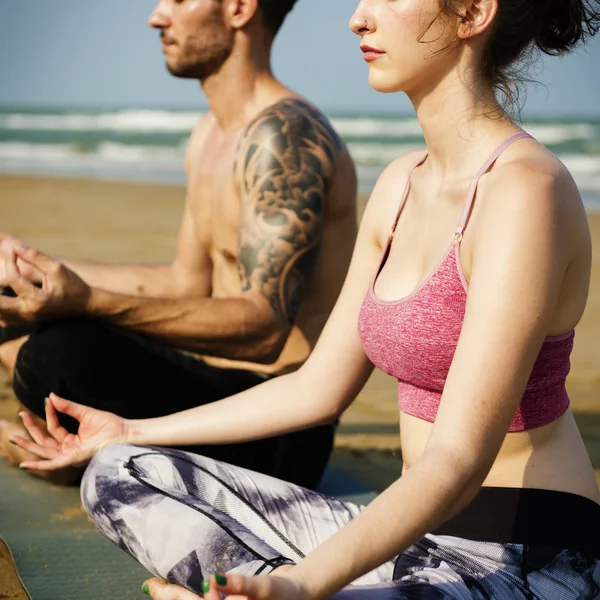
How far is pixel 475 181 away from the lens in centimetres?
203

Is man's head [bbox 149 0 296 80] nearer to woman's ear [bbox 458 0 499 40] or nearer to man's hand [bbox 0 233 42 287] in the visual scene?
man's hand [bbox 0 233 42 287]

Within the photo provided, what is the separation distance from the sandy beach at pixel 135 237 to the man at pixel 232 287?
1.04 meters

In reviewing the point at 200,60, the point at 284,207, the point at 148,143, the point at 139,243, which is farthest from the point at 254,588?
the point at 148,143

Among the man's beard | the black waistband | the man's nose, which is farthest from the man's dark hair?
the black waistband

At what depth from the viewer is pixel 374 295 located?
2.17 m

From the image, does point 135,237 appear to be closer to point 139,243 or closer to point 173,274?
point 139,243

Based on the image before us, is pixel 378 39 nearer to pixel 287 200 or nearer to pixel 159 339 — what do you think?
pixel 287 200

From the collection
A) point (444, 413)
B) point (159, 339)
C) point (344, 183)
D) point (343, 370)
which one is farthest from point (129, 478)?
point (344, 183)

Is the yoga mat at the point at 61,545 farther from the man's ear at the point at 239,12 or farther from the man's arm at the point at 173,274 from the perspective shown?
the man's ear at the point at 239,12

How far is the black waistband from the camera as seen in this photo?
6.48ft

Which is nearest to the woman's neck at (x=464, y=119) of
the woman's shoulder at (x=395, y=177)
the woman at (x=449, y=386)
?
the woman at (x=449, y=386)

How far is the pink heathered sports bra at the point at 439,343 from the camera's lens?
198 cm

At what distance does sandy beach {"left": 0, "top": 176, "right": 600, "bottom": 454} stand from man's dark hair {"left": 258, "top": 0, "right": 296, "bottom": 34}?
175 centimetres

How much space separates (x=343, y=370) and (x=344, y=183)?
4.26 ft
